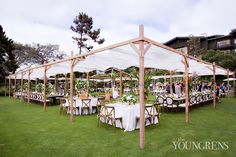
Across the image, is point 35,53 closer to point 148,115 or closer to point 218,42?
point 148,115

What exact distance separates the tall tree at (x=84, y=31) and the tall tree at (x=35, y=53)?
12443 mm

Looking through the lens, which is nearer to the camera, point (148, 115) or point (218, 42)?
point (148, 115)

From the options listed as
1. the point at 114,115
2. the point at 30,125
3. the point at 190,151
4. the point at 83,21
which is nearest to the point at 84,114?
the point at 30,125

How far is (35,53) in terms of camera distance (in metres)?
33.0

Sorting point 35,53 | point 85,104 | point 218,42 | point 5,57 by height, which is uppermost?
point 218,42

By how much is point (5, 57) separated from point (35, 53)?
29.1 feet

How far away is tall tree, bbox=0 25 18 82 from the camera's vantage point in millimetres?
22859

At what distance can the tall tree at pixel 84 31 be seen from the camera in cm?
2388

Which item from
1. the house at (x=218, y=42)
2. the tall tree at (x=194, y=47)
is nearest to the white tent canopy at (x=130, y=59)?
the tall tree at (x=194, y=47)

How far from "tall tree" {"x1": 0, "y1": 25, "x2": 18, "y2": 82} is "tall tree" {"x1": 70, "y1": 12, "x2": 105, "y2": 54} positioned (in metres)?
8.14

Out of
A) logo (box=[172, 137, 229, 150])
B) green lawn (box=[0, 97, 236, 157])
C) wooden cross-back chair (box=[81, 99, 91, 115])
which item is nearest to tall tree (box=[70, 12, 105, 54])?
wooden cross-back chair (box=[81, 99, 91, 115])

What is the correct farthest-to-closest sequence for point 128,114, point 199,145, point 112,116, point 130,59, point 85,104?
point 85,104 → point 130,59 → point 112,116 → point 128,114 → point 199,145

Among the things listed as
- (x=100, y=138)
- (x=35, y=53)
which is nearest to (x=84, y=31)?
(x=35, y=53)

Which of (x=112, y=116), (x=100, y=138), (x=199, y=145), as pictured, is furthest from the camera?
(x=112, y=116)
